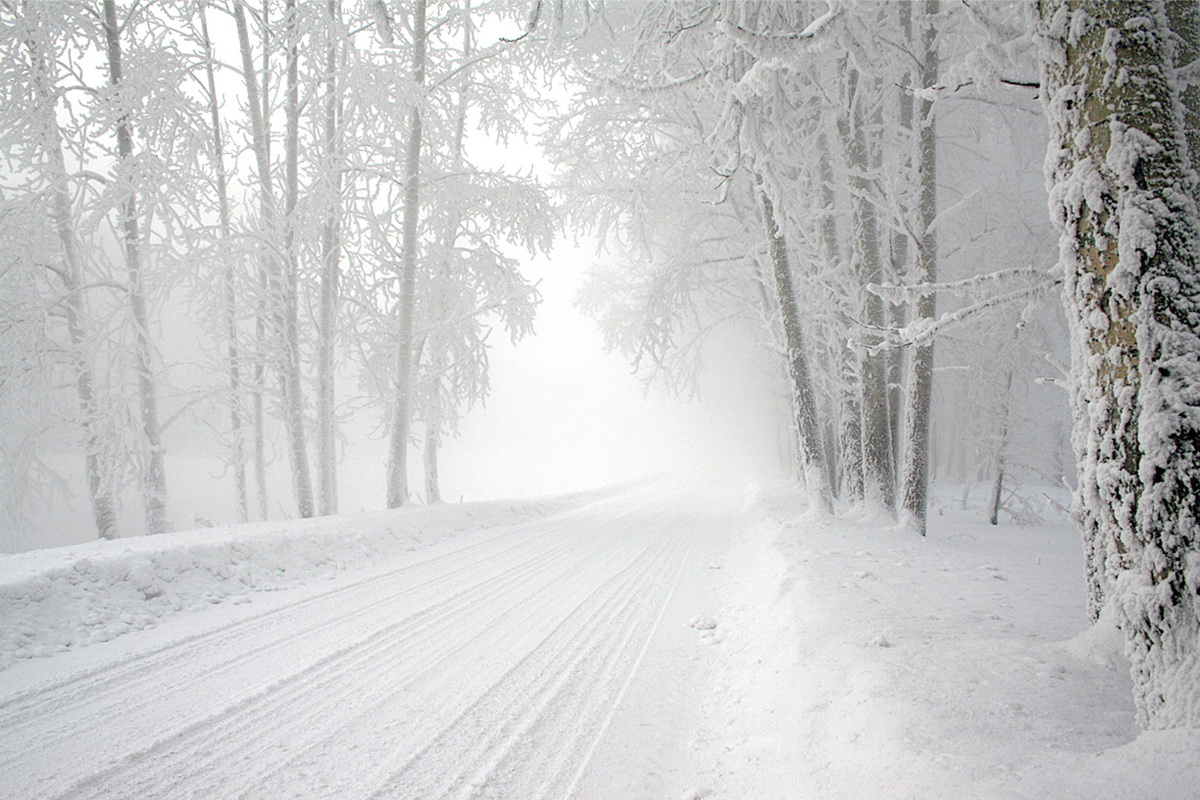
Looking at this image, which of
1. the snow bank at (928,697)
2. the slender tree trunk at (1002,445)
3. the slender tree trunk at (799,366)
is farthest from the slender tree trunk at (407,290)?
the slender tree trunk at (1002,445)

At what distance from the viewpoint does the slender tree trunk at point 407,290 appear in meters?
10.1

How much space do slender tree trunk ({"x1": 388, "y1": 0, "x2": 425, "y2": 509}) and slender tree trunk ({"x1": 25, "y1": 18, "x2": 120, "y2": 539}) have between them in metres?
4.36

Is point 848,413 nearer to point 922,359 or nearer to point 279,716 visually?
point 922,359

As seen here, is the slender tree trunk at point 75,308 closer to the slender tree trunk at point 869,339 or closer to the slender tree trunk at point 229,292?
the slender tree trunk at point 229,292

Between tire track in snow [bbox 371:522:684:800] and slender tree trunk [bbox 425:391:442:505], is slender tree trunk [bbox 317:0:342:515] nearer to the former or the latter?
slender tree trunk [bbox 425:391:442:505]

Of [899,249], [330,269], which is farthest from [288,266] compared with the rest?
[899,249]

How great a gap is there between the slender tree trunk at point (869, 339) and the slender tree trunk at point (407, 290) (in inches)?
309

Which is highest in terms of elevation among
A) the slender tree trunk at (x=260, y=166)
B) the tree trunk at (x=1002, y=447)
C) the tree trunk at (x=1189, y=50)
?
the slender tree trunk at (x=260, y=166)

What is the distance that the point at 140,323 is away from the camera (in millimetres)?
8602

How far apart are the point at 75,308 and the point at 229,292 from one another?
2.12 meters

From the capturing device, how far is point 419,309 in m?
11.7

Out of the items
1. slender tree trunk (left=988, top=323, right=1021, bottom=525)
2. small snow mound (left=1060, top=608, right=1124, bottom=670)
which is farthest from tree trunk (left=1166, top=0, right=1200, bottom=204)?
slender tree trunk (left=988, top=323, right=1021, bottom=525)

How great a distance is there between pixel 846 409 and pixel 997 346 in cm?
660

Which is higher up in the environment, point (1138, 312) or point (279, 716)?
point (1138, 312)
